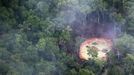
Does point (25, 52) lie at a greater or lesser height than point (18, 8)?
lesser

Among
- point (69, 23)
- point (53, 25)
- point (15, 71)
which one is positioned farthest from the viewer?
point (69, 23)

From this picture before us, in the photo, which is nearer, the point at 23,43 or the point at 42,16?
the point at 23,43

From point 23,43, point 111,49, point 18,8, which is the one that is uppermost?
point 18,8

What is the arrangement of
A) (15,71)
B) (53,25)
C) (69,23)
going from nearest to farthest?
(15,71) < (53,25) < (69,23)

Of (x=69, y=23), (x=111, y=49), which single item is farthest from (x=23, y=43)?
(x=111, y=49)

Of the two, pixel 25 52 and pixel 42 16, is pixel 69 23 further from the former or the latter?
pixel 25 52

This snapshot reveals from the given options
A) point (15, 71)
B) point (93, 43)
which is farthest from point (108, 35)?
point (15, 71)
